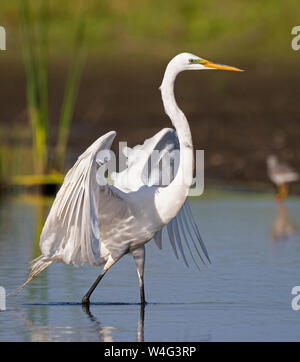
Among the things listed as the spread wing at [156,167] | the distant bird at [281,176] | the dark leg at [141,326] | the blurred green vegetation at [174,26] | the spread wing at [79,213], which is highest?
the blurred green vegetation at [174,26]

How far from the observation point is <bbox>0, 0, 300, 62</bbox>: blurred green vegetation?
29.1 meters

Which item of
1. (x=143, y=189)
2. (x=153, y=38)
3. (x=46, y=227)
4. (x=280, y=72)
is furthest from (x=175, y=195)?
(x=153, y=38)

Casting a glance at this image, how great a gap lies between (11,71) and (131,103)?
158 inches

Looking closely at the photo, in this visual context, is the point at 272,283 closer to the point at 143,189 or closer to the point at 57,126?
the point at 143,189

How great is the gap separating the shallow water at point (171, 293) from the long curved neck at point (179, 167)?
2.67 feet

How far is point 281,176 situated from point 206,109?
7.03 m

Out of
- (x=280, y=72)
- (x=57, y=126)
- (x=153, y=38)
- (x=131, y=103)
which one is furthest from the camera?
(x=153, y=38)

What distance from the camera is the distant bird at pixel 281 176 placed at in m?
16.7

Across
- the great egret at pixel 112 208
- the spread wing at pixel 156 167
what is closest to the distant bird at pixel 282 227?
the spread wing at pixel 156 167

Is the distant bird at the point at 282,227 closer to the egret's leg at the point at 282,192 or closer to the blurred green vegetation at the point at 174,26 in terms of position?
the egret's leg at the point at 282,192

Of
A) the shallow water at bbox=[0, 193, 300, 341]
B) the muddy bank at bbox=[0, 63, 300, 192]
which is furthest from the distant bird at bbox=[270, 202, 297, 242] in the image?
the muddy bank at bbox=[0, 63, 300, 192]

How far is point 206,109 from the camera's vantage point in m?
23.7

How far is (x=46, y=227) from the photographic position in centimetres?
891
